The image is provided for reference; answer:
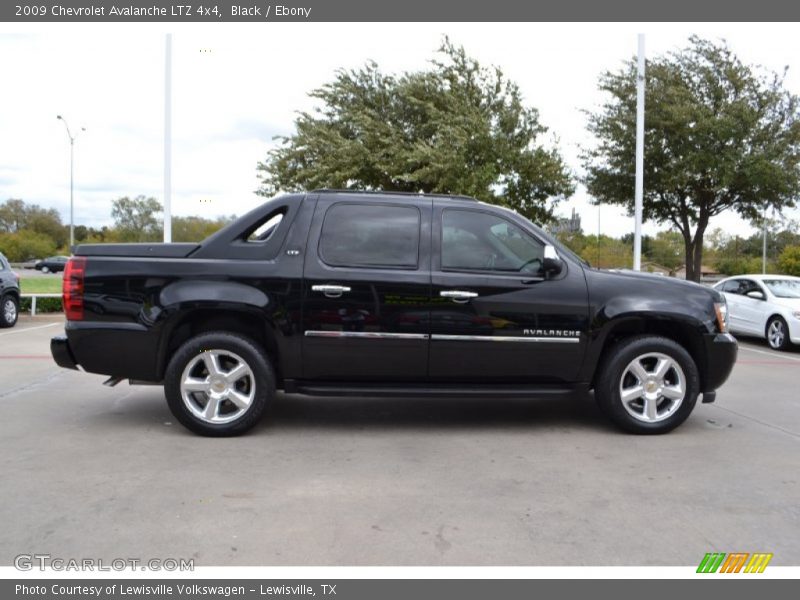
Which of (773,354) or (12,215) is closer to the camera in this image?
(773,354)

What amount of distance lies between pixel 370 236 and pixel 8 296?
1114 centimetres

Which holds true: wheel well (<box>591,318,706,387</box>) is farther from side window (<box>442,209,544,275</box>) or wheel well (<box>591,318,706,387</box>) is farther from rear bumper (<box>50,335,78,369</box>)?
rear bumper (<box>50,335,78,369</box>)

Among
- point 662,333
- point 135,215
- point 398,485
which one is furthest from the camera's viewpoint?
point 135,215

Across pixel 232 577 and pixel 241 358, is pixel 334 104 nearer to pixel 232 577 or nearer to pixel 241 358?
pixel 241 358

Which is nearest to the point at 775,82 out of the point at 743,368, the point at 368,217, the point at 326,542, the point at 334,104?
the point at 743,368

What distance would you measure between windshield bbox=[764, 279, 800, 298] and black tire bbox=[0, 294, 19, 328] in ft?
48.7

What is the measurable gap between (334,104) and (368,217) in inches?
756

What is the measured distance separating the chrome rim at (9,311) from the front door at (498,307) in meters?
11.5

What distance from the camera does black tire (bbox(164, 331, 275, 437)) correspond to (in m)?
5.13

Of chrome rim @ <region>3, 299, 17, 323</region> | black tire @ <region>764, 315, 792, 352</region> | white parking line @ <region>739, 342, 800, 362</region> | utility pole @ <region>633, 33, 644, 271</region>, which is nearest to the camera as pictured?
white parking line @ <region>739, 342, 800, 362</region>

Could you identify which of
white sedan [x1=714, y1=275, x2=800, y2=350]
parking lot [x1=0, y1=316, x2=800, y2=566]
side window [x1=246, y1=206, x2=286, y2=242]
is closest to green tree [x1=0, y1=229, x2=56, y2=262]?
white sedan [x1=714, y1=275, x2=800, y2=350]

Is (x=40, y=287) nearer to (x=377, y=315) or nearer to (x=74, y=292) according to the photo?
(x=74, y=292)

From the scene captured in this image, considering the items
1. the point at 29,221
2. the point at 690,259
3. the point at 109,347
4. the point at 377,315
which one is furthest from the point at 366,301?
the point at 29,221

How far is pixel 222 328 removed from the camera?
17.6 feet
